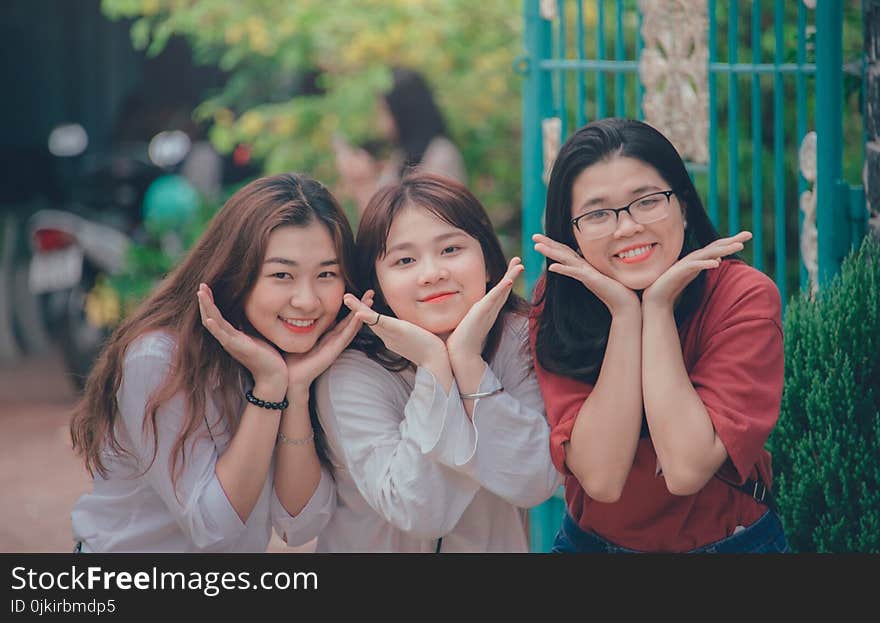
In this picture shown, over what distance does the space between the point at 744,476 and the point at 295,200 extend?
116 cm

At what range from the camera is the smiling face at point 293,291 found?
2.81m

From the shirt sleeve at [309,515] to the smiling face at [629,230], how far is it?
824 millimetres

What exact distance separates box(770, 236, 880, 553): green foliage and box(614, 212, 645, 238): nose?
693mm

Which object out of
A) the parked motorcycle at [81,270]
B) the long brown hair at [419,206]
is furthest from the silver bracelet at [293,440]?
the parked motorcycle at [81,270]

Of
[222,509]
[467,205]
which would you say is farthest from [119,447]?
[467,205]

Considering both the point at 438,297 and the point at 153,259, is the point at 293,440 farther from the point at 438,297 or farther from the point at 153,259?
the point at 153,259

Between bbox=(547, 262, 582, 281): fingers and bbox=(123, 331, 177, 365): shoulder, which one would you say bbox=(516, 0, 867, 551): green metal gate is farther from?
bbox=(123, 331, 177, 365): shoulder

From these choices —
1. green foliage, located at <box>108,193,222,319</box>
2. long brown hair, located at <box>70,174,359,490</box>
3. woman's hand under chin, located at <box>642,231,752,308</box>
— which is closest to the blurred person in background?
green foliage, located at <box>108,193,222,319</box>

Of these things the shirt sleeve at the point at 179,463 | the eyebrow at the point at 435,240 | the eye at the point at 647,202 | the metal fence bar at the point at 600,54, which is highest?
the metal fence bar at the point at 600,54

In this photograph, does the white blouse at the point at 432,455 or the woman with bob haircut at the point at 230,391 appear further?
the woman with bob haircut at the point at 230,391

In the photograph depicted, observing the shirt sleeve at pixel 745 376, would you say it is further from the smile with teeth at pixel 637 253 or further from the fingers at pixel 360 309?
the fingers at pixel 360 309

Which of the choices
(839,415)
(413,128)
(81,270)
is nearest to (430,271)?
(839,415)

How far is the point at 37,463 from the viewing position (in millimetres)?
6668

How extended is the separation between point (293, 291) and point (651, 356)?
82 cm
